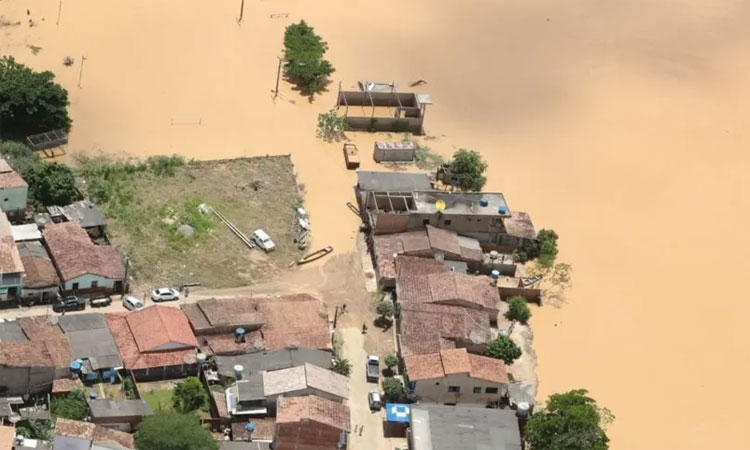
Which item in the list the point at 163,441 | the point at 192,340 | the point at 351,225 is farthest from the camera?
the point at 351,225

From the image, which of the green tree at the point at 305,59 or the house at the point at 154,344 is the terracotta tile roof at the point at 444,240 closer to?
the house at the point at 154,344

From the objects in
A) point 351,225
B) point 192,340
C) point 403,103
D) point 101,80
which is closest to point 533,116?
point 403,103

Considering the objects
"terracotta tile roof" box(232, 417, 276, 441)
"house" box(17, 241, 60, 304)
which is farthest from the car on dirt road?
"house" box(17, 241, 60, 304)

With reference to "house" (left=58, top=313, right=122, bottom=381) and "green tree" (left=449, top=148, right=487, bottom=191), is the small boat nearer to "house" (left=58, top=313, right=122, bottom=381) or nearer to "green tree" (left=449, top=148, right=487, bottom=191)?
"green tree" (left=449, top=148, right=487, bottom=191)

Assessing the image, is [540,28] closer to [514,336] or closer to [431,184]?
[431,184]

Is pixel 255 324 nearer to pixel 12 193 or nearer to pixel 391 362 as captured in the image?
pixel 391 362

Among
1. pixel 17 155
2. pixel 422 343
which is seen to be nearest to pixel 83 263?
pixel 17 155
